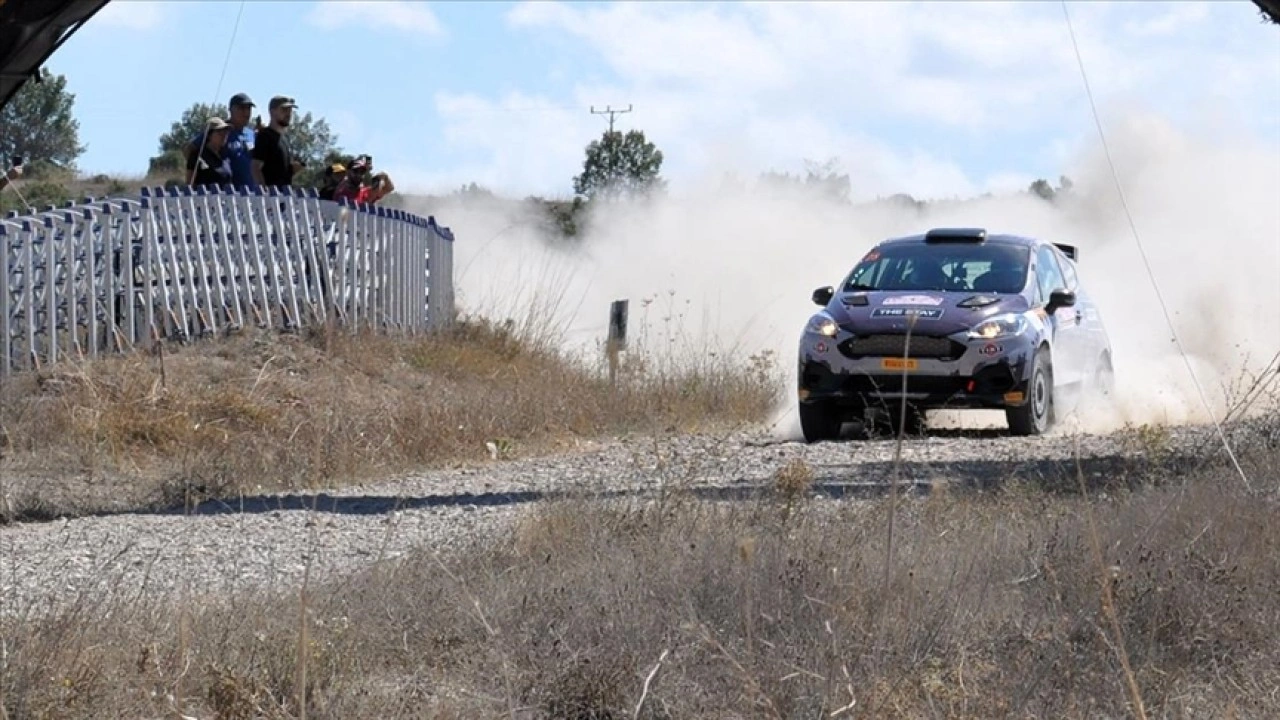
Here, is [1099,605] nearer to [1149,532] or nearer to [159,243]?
[1149,532]

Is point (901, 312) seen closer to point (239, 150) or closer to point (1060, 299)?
point (1060, 299)

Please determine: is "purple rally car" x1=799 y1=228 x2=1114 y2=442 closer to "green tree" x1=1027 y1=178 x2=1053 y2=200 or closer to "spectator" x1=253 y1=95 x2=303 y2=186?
"spectator" x1=253 y1=95 x2=303 y2=186

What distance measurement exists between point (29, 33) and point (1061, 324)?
12331 millimetres

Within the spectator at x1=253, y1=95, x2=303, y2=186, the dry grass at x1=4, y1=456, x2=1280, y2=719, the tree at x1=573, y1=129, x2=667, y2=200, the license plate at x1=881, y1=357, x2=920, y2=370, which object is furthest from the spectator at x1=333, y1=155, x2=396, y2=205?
the tree at x1=573, y1=129, x2=667, y2=200

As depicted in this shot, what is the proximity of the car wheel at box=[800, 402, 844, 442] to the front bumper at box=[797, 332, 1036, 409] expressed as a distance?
1.10 feet

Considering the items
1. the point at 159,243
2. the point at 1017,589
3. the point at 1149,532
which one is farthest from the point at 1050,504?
the point at 159,243

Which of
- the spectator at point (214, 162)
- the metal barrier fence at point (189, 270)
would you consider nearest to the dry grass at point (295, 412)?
the metal barrier fence at point (189, 270)

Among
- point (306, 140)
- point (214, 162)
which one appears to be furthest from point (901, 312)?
point (306, 140)

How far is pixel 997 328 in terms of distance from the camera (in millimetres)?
16719

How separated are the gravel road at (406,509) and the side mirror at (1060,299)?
52.0 inches

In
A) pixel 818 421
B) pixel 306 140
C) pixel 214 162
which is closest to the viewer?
pixel 818 421

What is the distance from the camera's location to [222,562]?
10.2 m

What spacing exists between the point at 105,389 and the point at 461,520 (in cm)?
555

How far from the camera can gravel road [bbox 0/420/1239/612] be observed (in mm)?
9641
